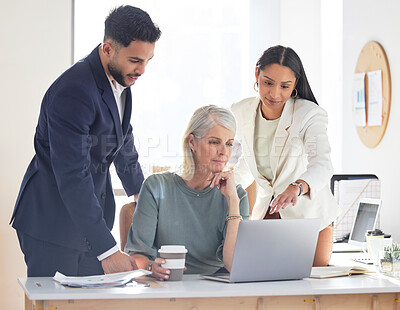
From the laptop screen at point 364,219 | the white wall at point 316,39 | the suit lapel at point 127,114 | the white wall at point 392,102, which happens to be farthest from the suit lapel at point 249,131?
the white wall at point 316,39

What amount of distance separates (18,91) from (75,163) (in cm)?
205

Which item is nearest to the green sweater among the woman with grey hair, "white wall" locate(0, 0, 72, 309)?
the woman with grey hair

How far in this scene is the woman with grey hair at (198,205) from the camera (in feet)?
6.49

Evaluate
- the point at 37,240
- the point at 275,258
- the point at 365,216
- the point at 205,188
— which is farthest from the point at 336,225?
the point at 37,240

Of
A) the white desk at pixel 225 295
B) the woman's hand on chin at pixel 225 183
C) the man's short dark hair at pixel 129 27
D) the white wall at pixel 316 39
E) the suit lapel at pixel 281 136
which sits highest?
the white wall at pixel 316 39

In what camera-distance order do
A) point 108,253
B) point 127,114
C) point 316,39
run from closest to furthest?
point 108,253, point 127,114, point 316,39

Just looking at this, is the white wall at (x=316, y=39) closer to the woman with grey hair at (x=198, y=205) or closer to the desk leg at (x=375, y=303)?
the woman with grey hair at (x=198, y=205)

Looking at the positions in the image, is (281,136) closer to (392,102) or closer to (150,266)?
(150,266)

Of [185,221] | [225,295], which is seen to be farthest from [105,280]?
[185,221]

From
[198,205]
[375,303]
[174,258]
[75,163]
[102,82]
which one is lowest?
[375,303]

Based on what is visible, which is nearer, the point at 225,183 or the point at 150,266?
the point at 150,266

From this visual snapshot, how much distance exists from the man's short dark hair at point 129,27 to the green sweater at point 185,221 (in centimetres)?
51

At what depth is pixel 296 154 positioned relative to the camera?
2.25m

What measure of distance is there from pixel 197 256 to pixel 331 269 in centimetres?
47
